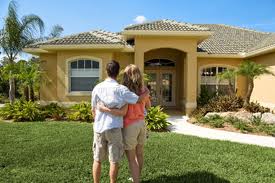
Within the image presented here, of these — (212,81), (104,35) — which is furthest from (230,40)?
(104,35)

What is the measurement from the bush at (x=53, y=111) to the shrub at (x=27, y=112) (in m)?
0.37

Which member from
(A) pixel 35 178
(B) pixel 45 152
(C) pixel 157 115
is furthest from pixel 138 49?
(A) pixel 35 178

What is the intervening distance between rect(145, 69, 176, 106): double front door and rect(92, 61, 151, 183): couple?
16.5 meters

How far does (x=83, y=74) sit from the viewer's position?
18172mm

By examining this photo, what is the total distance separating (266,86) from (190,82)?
4500 mm

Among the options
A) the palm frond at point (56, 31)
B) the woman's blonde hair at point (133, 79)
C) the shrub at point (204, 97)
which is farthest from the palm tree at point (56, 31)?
the woman's blonde hair at point (133, 79)

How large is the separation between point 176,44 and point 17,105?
29.3ft

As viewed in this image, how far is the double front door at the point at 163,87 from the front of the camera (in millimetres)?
22344

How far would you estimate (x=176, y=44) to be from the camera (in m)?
18.1

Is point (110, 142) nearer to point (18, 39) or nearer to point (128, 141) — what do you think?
point (128, 141)

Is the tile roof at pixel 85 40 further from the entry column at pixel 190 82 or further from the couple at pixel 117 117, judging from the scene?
the couple at pixel 117 117

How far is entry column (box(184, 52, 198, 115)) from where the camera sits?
18.2 m

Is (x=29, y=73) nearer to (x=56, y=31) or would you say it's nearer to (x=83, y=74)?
(x=83, y=74)

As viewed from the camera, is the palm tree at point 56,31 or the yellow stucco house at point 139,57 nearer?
the yellow stucco house at point 139,57
